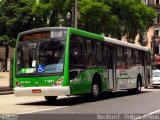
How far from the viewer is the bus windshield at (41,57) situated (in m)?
19.3

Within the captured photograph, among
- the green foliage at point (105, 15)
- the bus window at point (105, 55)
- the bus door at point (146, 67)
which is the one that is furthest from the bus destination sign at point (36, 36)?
the green foliage at point (105, 15)

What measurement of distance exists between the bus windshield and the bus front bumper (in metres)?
0.66

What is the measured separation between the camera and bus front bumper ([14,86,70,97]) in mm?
18875

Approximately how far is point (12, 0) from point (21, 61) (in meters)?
53.7

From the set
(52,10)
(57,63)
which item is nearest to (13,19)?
(52,10)

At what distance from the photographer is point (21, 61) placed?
20.1 meters

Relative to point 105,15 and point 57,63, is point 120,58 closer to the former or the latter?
point 57,63

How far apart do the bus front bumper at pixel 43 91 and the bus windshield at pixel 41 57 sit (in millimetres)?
660

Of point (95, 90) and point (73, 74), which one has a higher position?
point (73, 74)

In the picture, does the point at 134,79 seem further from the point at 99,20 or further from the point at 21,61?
the point at 99,20

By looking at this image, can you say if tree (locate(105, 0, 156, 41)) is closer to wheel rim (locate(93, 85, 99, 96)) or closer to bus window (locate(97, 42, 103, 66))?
bus window (locate(97, 42, 103, 66))

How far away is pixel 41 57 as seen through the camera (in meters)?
19.5

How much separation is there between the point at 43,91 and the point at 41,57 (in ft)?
4.58

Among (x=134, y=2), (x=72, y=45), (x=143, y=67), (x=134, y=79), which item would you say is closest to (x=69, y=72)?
(x=72, y=45)
